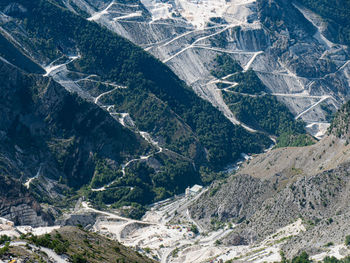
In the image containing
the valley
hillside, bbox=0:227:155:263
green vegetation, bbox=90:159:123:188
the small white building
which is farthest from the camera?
the small white building

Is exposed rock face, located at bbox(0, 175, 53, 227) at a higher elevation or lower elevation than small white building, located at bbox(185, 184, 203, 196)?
higher

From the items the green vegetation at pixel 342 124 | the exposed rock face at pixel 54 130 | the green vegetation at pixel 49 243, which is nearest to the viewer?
the green vegetation at pixel 49 243

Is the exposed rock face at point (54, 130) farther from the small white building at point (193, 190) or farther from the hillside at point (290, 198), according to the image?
the hillside at point (290, 198)

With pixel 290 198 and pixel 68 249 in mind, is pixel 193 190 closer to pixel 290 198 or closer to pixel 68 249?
pixel 290 198

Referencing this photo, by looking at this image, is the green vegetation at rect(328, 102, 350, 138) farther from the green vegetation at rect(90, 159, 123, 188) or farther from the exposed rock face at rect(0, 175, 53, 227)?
the exposed rock face at rect(0, 175, 53, 227)

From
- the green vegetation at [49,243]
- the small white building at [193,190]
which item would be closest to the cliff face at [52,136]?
the small white building at [193,190]

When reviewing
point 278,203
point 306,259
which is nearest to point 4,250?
point 306,259

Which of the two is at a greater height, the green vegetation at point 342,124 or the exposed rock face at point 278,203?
the green vegetation at point 342,124

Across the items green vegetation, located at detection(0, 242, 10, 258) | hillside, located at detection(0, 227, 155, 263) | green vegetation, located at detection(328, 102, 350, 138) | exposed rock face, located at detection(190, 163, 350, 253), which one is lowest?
exposed rock face, located at detection(190, 163, 350, 253)

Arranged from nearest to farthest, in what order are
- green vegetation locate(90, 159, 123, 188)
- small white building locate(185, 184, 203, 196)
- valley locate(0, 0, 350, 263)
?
1. valley locate(0, 0, 350, 263)
2. green vegetation locate(90, 159, 123, 188)
3. small white building locate(185, 184, 203, 196)

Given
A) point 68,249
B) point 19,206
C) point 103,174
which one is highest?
point 19,206

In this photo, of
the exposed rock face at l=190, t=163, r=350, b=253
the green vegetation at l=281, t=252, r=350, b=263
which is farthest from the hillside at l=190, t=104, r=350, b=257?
the green vegetation at l=281, t=252, r=350, b=263

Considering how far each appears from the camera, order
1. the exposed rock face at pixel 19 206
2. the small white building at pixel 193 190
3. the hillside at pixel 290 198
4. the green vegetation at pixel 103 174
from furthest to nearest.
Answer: the small white building at pixel 193 190 < the green vegetation at pixel 103 174 < the exposed rock face at pixel 19 206 < the hillside at pixel 290 198

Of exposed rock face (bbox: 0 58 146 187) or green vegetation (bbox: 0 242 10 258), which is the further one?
exposed rock face (bbox: 0 58 146 187)
